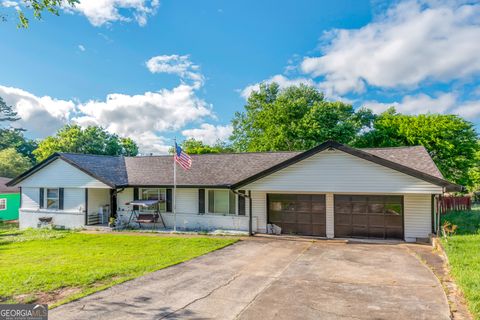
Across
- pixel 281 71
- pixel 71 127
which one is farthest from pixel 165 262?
pixel 71 127

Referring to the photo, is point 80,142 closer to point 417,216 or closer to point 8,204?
point 8,204

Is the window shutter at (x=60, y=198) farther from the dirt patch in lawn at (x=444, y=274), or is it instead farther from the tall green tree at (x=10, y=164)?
the tall green tree at (x=10, y=164)

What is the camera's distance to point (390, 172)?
1277 centimetres

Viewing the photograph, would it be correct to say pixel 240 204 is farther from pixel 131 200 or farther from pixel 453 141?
pixel 453 141

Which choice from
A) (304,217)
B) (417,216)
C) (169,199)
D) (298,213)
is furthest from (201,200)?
(417,216)

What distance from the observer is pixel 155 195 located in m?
18.2

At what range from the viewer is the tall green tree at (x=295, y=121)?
98.2 feet

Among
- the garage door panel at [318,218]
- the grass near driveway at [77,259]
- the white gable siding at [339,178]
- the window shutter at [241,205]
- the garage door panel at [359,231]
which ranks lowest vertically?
the grass near driveway at [77,259]

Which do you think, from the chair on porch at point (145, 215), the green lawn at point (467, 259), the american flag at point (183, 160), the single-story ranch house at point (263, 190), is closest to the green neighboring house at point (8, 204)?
the single-story ranch house at point (263, 190)

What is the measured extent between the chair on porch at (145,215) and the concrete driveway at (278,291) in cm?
734

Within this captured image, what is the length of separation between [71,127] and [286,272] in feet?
157

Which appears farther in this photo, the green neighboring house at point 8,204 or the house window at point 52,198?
the green neighboring house at point 8,204

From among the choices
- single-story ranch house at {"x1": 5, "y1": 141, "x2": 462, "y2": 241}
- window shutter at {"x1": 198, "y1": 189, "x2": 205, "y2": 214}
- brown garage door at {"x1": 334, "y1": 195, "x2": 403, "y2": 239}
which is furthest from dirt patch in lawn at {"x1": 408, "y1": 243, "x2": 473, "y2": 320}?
window shutter at {"x1": 198, "y1": 189, "x2": 205, "y2": 214}

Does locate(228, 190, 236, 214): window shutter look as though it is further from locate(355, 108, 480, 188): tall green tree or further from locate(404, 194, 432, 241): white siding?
locate(355, 108, 480, 188): tall green tree
